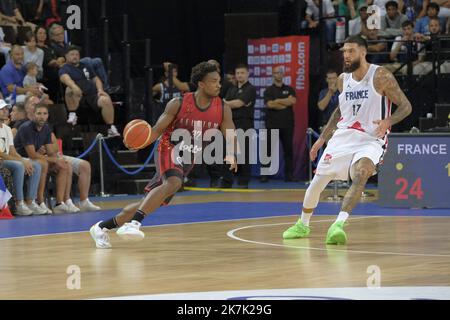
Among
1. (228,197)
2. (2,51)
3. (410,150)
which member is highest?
(2,51)

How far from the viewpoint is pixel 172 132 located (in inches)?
468

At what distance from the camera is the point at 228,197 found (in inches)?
772

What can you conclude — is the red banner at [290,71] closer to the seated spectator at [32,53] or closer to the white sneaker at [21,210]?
the seated spectator at [32,53]

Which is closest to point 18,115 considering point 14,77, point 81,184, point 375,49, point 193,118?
point 81,184

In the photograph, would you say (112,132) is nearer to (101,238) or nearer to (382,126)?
(101,238)

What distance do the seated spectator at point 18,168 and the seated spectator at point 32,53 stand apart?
12.5ft

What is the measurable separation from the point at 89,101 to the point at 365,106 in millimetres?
8859

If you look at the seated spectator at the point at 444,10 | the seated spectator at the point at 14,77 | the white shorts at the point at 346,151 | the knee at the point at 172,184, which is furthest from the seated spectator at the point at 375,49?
the knee at the point at 172,184

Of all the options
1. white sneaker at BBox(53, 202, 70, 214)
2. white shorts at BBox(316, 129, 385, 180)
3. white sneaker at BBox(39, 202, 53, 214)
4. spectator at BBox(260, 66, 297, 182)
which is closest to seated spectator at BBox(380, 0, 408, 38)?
spectator at BBox(260, 66, 297, 182)

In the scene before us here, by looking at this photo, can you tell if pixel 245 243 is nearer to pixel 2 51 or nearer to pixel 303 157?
pixel 2 51

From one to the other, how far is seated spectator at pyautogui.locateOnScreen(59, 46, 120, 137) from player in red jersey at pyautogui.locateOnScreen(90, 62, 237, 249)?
26.6 feet

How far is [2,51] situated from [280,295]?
1324 centimetres

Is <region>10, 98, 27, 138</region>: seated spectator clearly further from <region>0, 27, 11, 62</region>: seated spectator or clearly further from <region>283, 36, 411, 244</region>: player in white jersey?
<region>283, 36, 411, 244</region>: player in white jersey
